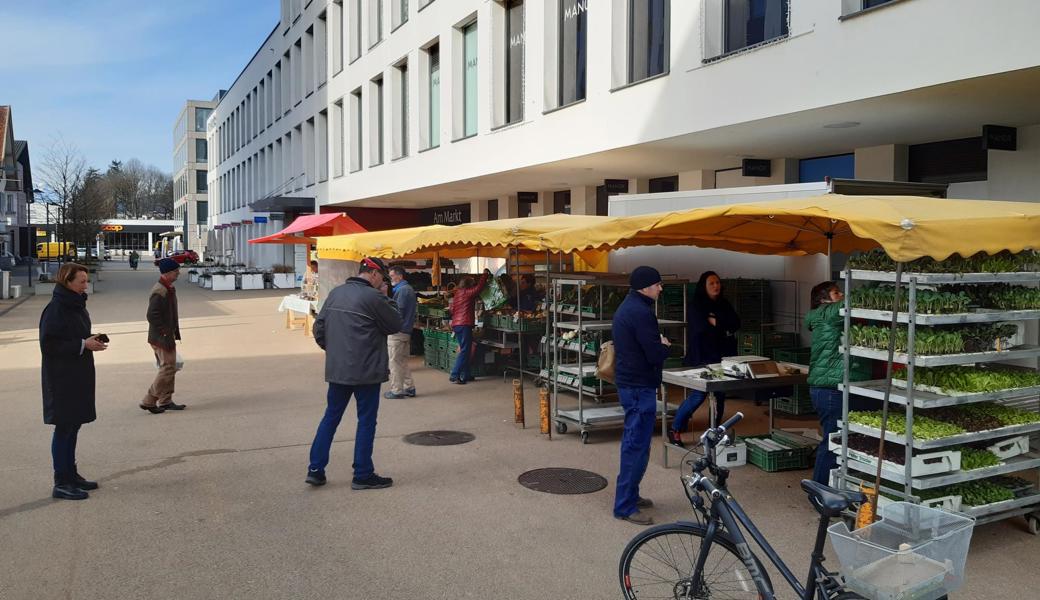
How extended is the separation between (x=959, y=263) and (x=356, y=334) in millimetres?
4781

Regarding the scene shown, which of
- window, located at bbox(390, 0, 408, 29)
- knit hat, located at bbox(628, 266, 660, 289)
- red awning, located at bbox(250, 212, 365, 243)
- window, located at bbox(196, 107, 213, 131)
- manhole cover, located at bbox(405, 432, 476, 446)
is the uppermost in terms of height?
window, located at bbox(196, 107, 213, 131)

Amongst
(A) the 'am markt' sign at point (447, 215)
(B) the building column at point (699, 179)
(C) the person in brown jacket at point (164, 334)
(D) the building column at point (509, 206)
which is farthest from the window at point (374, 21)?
(C) the person in brown jacket at point (164, 334)

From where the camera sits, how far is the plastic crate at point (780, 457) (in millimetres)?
8172

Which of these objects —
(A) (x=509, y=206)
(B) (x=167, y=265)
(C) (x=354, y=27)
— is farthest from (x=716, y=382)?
(C) (x=354, y=27)

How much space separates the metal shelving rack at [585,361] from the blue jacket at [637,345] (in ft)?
8.22

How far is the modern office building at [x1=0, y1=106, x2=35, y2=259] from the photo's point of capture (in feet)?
192

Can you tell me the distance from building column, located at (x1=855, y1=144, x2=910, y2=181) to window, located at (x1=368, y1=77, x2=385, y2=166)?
17.0 m

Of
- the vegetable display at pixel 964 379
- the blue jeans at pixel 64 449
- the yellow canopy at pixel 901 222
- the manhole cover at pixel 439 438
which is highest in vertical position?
the yellow canopy at pixel 901 222

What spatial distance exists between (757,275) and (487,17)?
9685 mm

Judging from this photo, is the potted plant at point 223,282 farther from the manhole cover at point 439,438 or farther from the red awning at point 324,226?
the manhole cover at point 439,438

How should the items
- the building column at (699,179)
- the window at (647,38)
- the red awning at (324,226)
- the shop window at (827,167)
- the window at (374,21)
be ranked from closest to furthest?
1. the shop window at (827,167)
2. the window at (647,38)
3. the building column at (699,179)
4. the red awning at (324,226)
5. the window at (374,21)

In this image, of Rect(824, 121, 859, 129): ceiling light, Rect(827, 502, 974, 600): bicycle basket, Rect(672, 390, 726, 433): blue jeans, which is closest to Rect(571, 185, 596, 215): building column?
Rect(824, 121, 859, 129): ceiling light

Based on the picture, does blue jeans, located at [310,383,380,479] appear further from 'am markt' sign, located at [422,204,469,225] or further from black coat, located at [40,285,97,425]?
'am markt' sign, located at [422,204,469,225]

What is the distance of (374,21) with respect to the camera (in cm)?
→ 2697
